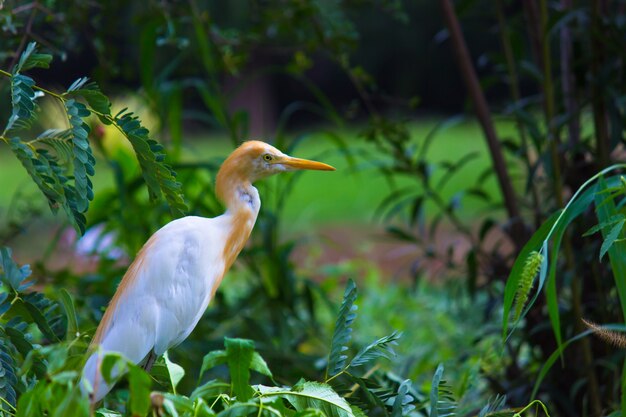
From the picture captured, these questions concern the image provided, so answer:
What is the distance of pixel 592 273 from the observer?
1940 millimetres

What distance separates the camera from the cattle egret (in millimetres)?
1315

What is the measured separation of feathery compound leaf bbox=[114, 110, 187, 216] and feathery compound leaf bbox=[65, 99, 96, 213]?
0.19ft

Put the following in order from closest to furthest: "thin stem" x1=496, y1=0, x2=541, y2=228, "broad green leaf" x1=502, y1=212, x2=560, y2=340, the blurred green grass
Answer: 1. "broad green leaf" x1=502, y1=212, x2=560, y2=340
2. "thin stem" x1=496, y1=0, x2=541, y2=228
3. the blurred green grass

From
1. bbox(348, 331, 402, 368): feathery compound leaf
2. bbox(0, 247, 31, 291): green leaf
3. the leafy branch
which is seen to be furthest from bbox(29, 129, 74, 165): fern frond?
bbox(348, 331, 402, 368): feathery compound leaf

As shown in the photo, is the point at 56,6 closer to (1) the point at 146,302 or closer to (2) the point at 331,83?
(1) the point at 146,302

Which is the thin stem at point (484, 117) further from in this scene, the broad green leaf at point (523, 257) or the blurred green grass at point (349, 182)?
the blurred green grass at point (349, 182)

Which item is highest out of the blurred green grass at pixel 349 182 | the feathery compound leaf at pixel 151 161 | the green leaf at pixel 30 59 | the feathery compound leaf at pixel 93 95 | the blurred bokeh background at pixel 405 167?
the green leaf at pixel 30 59

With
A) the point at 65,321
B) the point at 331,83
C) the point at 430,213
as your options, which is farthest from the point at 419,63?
the point at 65,321

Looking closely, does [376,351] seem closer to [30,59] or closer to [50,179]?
[50,179]

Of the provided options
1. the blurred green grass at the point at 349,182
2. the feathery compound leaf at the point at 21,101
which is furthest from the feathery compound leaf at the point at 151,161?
the blurred green grass at the point at 349,182

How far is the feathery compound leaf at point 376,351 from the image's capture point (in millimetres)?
1215

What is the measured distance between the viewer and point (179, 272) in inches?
53.1

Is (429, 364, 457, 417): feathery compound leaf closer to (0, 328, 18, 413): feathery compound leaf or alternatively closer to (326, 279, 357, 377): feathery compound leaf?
(326, 279, 357, 377): feathery compound leaf

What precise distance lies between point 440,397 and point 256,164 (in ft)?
1.51
